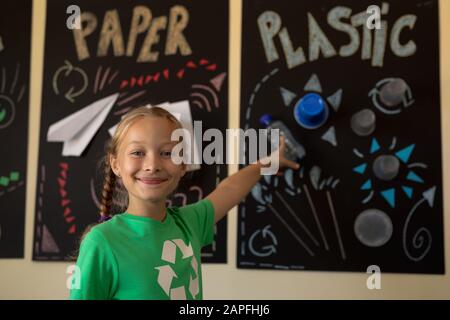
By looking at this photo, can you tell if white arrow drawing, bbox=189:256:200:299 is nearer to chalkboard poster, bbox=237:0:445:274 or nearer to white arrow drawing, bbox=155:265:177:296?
white arrow drawing, bbox=155:265:177:296

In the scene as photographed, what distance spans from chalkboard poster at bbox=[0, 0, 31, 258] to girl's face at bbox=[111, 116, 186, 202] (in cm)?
68

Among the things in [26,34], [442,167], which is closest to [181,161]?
[442,167]

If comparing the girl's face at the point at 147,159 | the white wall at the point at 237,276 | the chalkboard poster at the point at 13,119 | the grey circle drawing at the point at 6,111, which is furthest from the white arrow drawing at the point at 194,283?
the grey circle drawing at the point at 6,111

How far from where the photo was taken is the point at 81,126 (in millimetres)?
1300

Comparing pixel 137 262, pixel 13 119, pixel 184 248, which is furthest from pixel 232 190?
pixel 13 119

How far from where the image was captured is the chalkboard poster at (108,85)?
4.15ft

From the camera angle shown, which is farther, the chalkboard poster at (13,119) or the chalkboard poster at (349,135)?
the chalkboard poster at (13,119)

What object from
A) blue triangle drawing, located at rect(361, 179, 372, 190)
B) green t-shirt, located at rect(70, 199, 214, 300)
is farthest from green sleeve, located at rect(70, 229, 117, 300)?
blue triangle drawing, located at rect(361, 179, 372, 190)

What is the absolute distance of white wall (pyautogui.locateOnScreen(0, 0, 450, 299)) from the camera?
3.76 feet

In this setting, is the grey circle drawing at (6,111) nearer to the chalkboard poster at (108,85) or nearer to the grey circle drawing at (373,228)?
the chalkboard poster at (108,85)

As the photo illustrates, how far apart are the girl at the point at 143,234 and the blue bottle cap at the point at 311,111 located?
1.56ft

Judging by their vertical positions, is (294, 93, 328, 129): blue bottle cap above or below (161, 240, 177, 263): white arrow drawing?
above

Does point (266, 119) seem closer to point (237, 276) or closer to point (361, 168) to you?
point (361, 168)
